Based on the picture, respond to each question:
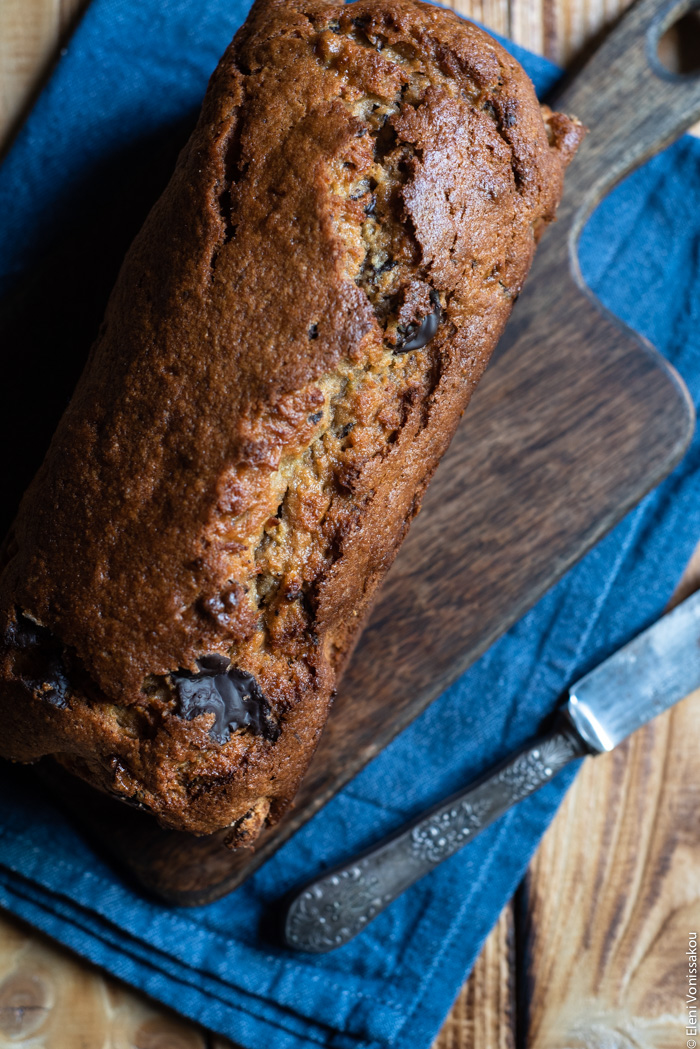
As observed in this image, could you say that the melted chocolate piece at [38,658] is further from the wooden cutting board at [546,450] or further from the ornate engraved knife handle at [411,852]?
the ornate engraved knife handle at [411,852]

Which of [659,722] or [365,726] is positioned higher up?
[659,722]

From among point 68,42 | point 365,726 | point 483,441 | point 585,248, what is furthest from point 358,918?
point 68,42

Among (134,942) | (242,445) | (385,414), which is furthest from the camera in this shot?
(134,942)

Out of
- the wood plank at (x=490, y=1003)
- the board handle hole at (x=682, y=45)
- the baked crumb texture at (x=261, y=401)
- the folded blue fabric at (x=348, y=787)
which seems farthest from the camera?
the board handle hole at (x=682, y=45)

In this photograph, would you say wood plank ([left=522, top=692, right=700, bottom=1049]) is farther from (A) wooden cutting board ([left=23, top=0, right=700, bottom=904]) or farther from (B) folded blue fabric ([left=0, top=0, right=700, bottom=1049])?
(A) wooden cutting board ([left=23, top=0, right=700, bottom=904])

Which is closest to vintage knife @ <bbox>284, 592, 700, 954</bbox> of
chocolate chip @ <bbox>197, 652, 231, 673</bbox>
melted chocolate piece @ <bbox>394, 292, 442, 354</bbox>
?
chocolate chip @ <bbox>197, 652, 231, 673</bbox>

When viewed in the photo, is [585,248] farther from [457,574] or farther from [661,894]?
[661,894]

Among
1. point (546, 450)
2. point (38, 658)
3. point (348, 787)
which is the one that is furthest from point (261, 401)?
point (348, 787)

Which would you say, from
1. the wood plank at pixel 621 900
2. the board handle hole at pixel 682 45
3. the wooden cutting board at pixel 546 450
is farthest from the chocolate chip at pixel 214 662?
the board handle hole at pixel 682 45
